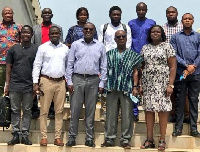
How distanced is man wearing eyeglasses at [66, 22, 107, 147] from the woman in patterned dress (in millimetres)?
703

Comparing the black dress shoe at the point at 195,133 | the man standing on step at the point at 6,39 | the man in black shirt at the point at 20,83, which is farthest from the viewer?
the man standing on step at the point at 6,39

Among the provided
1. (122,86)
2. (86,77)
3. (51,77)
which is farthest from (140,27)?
(51,77)

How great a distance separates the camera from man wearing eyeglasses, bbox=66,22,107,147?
520 cm

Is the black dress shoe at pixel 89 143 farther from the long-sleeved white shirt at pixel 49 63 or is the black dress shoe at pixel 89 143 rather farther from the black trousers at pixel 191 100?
the black trousers at pixel 191 100

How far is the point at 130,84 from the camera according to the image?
17.0 ft

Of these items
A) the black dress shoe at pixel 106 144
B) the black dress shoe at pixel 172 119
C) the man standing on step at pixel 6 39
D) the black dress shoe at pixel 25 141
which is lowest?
the black dress shoe at pixel 106 144

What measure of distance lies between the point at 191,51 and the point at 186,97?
2.72ft

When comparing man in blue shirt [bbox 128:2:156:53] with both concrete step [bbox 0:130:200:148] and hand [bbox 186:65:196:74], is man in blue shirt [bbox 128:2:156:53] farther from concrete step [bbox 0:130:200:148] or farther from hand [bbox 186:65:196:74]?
concrete step [bbox 0:130:200:148]

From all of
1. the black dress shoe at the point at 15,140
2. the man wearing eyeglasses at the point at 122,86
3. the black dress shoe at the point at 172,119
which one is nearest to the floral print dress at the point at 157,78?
the man wearing eyeglasses at the point at 122,86

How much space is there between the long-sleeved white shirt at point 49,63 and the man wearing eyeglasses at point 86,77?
14 centimetres

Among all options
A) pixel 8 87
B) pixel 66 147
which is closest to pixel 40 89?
pixel 8 87

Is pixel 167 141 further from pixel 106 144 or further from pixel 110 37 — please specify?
pixel 110 37

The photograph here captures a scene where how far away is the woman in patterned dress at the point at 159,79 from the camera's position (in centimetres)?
510

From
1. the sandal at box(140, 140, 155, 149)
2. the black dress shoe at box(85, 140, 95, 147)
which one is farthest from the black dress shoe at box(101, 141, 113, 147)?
the sandal at box(140, 140, 155, 149)
